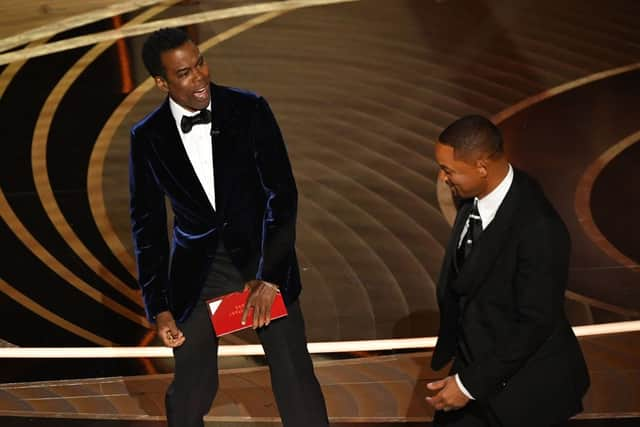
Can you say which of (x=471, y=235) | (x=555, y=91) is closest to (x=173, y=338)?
(x=471, y=235)

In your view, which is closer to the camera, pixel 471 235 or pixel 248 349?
pixel 471 235

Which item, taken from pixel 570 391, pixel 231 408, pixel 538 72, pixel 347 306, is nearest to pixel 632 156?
pixel 538 72

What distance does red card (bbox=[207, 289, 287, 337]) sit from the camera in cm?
313

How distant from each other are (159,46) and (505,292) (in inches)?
53.9

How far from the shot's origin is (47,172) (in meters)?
5.97

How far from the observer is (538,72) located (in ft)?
21.2

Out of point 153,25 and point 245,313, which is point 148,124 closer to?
point 245,313

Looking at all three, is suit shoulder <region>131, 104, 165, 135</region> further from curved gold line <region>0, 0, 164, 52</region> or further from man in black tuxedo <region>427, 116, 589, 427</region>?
curved gold line <region>0, 0, 164, 52</region>

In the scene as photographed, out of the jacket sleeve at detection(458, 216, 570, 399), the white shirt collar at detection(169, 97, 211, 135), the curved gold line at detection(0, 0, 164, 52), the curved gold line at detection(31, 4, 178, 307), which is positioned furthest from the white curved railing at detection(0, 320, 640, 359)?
the curved gold line at detection(0, 0, 164, 52)

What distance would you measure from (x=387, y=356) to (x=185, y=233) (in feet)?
4.81

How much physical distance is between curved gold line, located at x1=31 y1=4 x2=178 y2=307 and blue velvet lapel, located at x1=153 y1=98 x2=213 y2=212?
1.83 metres

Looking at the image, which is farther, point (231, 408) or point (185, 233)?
point (231, 408)

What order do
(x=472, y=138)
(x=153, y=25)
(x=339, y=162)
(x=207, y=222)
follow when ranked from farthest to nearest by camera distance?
(x=153, y=25), (x=339, y=162), (x=207, y=222), (x=472, y=138)

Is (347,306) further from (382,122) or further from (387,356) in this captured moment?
(382,122)
